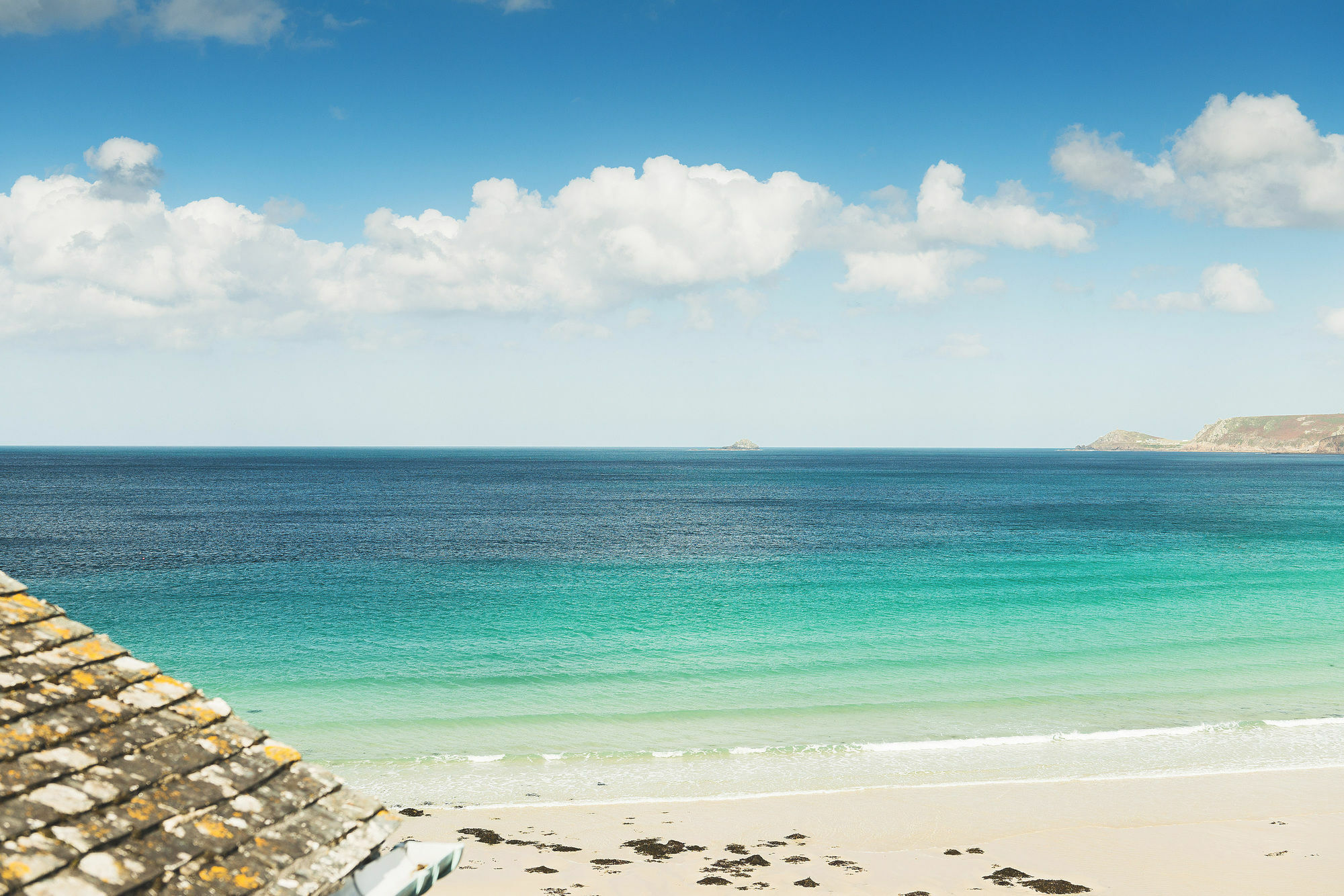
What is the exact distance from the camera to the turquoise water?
18.8 m

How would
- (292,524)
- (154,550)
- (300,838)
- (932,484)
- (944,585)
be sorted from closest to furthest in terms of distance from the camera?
(300,838)
(944,585)
(154,550)
(292,524)
(932,484)

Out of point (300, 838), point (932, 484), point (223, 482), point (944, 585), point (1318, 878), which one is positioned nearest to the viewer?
point (300, 838)

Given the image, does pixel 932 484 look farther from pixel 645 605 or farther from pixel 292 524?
pixel 645 605

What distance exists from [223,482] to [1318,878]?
124m

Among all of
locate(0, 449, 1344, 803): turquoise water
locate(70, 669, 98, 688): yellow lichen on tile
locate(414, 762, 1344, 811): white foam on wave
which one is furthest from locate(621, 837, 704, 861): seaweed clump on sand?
locate(70, 669, 98, 688): yellow lichen on tile

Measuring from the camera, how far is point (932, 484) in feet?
408

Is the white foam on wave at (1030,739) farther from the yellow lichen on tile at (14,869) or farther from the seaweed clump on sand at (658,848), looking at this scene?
the yellow lichen on tile at (14,869)

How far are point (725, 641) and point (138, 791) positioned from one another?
25465 millimetres

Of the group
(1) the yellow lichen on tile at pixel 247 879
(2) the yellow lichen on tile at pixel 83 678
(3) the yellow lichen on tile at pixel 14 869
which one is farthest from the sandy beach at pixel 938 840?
(3) the yellow lichen on tile at pixel 14 869

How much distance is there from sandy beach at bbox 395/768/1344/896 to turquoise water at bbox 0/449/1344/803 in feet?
3.37

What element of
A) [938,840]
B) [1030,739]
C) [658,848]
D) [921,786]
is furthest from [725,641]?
[658,848]

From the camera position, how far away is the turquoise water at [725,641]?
18.8m

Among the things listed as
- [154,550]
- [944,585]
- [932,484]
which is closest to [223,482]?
[154,550]

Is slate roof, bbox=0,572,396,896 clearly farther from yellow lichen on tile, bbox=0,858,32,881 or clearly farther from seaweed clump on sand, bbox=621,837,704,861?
seaweed clump on sand, bbox=621,837,704,861
